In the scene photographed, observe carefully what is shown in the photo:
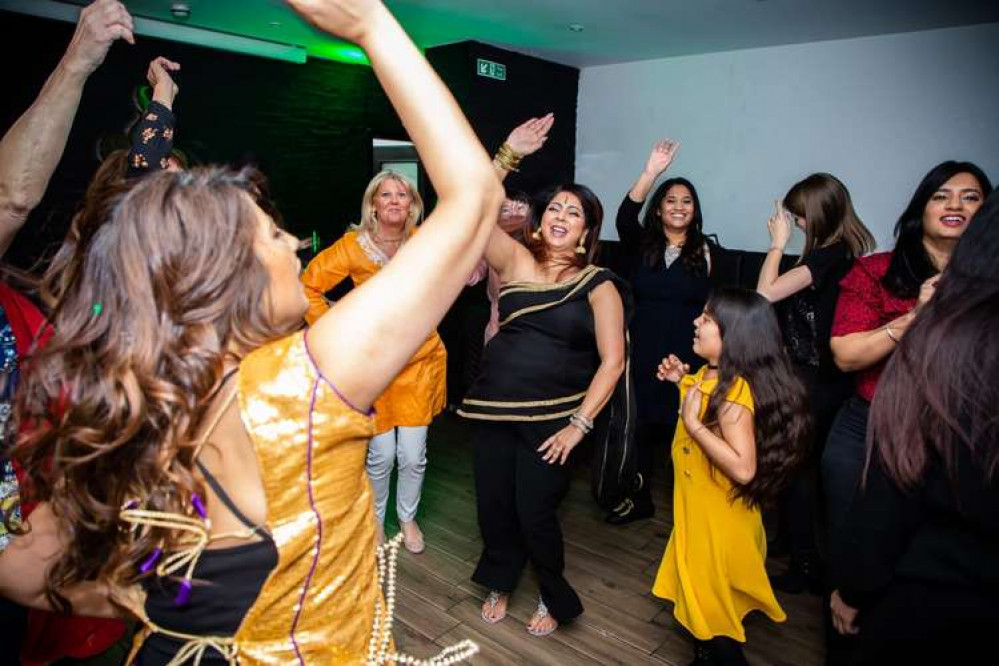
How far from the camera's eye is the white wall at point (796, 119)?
3.83m

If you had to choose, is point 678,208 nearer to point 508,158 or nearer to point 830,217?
point 830,217

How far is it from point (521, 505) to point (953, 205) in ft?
5.58

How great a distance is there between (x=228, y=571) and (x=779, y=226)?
115 inches

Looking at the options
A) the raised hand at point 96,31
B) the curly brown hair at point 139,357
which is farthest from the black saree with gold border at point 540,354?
the curly brown hair at point 139,357

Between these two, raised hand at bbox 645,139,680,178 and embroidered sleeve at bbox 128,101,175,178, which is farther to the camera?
raised hand at bbox 645,139,680,178

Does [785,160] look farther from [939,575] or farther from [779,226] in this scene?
[939,575]

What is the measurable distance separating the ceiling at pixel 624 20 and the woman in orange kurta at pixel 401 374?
1.25 m

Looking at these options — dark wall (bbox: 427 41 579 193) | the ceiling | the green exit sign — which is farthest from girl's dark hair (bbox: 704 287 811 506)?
the green exit sign

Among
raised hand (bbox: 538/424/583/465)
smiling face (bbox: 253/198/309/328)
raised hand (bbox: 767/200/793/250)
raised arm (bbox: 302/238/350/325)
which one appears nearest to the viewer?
smiling face (bbox: 253/198/309/328)

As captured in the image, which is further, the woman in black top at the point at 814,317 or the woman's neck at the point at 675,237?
the woman's neck at the point at 675,237

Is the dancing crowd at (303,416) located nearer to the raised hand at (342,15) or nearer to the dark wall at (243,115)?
the raised hand at (342,15)

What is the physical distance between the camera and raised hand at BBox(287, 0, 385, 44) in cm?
61

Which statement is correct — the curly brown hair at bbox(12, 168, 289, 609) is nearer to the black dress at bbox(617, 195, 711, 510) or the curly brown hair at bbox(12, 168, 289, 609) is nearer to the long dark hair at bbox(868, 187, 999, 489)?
the long dark hair at bbox(868, 187, 999, 489)

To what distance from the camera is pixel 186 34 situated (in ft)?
14.3
